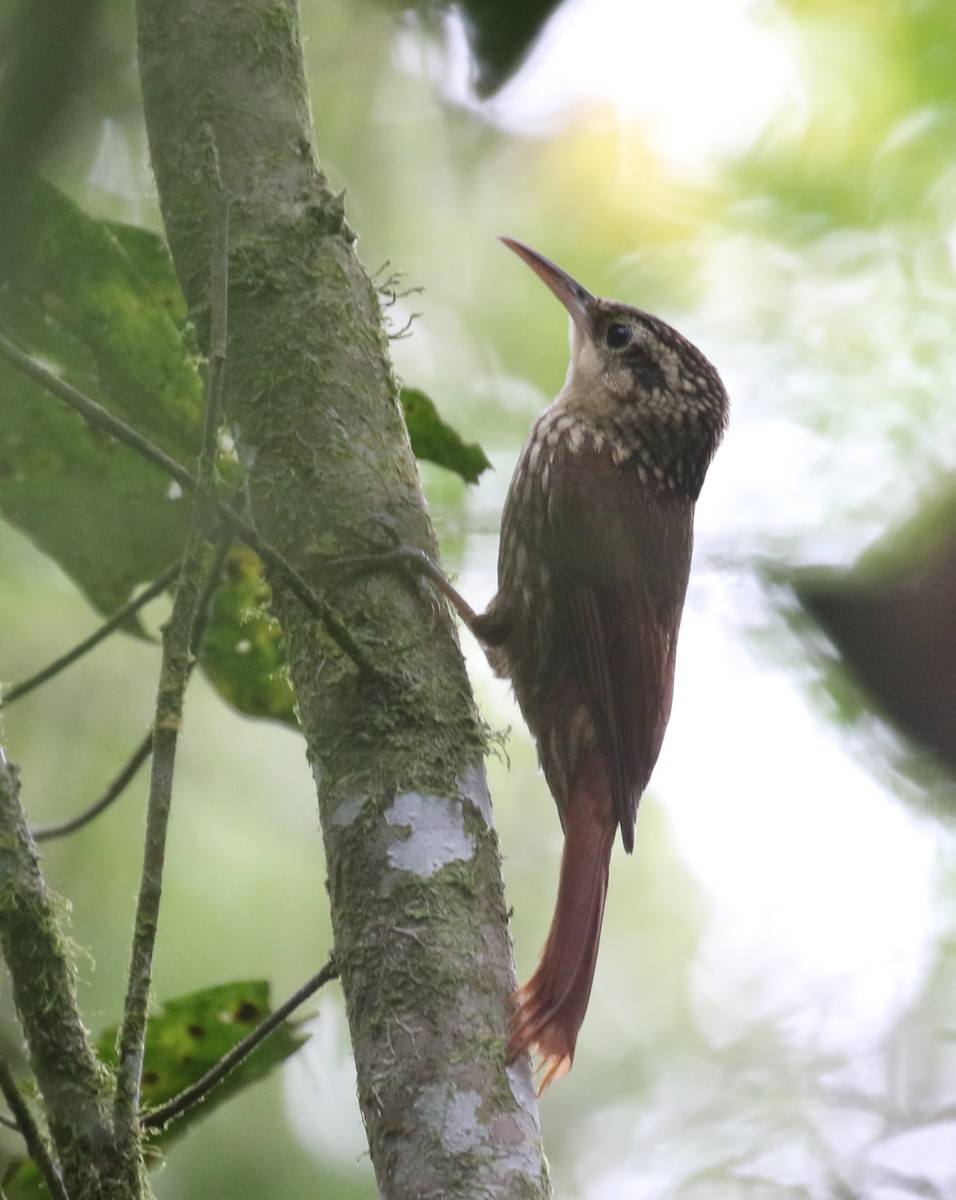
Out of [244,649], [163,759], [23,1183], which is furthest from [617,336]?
[23,1183]

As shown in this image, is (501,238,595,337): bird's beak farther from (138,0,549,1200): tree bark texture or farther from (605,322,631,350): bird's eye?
(138,0,549,1200): tree bark texture

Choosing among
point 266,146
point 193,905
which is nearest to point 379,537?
point 266,146

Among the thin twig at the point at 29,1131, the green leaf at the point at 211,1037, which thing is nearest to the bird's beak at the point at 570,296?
the green leaf at the point at 211,1037

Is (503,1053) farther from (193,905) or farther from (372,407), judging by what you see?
(193,905)

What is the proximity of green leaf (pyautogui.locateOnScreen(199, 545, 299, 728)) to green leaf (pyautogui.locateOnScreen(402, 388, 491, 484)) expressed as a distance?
0.43 meters

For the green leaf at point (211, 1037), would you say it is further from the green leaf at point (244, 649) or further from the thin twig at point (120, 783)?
the green leaf at point (244, 649)

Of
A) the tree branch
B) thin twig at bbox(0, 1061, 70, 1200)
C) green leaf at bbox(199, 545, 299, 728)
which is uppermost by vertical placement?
green leaf at bbox(199, 545, 299, 728)

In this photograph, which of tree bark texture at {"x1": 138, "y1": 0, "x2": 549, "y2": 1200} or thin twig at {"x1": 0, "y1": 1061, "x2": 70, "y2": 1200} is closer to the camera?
thin twig at {"x1": 0, "y1": 1061, "x2": 70, "y2": 1200}

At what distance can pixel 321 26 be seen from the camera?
205 inches

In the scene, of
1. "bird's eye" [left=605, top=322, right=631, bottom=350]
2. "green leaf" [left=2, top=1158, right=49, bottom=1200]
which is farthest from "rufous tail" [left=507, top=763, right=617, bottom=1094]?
"bird's eye" [left=605, top=322, right=631, bottom=350]

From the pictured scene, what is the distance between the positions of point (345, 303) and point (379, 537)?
0.41 m

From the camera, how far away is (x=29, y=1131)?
139 cm

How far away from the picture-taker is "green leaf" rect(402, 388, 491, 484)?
2637mm

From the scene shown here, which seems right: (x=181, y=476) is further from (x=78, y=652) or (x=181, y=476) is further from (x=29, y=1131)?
(x=29, y=1131)
